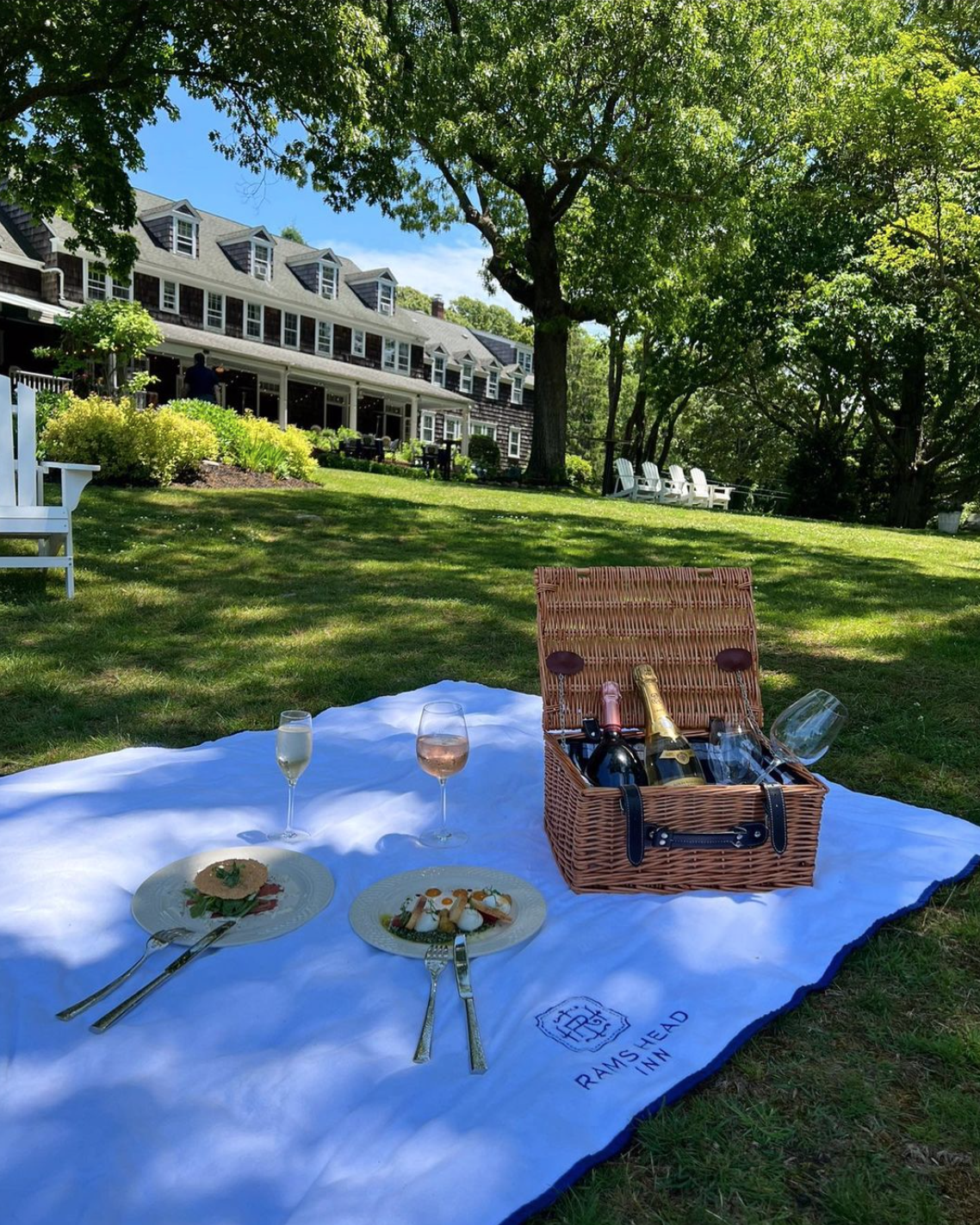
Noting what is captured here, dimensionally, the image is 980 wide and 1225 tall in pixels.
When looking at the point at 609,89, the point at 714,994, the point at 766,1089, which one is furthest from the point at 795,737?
the point at 609,89

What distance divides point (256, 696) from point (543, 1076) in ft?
9.22

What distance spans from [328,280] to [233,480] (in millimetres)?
23222

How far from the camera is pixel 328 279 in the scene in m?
32.1

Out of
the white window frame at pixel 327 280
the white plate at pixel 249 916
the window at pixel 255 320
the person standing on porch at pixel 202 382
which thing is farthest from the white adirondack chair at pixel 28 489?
the white window frame at pixel 327 280

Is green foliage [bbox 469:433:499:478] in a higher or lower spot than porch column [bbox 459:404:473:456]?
lower

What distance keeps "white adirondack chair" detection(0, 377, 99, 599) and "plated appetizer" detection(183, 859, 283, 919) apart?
3.74 meters

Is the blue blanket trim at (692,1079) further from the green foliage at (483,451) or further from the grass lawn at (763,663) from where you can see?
the green foliage at (483,451)

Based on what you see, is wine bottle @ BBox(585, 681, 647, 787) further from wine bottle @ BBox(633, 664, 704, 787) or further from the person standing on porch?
the person standing on porch

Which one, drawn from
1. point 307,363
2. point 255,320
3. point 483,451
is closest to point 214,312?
point 255,320

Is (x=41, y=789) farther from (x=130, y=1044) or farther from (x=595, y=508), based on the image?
(x=595, y=508)

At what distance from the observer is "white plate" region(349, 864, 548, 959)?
6.23ft

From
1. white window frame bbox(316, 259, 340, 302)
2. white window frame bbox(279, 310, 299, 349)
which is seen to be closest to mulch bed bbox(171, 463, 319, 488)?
white window frame bbox(279, 310, 299, 349)

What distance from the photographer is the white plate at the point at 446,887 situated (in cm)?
190

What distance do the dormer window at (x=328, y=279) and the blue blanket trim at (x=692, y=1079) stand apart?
109ft
